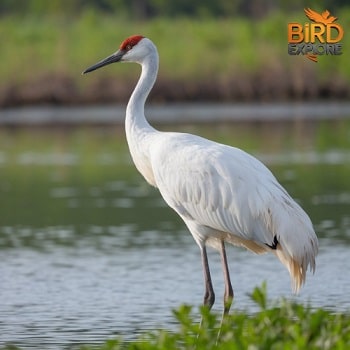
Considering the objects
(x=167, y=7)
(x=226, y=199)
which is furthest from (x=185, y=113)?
(x=167, y=7)

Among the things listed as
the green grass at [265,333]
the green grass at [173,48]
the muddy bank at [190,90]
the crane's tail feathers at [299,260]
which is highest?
the green grass at [265,333]

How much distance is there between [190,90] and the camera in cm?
3375

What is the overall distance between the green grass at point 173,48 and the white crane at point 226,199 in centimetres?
2333

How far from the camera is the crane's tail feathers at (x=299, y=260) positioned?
9281mm

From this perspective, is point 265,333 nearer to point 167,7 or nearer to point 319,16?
point 319,16

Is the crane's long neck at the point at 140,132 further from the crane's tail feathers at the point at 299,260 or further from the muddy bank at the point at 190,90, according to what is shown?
the muddy bank at the point at 190,90

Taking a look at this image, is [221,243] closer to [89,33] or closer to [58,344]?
[58,344]

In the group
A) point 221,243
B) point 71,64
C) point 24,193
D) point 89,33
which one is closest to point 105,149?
point 24,193

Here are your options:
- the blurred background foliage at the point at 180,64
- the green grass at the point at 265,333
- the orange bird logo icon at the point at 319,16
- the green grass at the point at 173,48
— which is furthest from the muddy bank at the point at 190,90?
the green grass at the point at 265,333

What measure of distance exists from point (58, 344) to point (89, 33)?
104ft

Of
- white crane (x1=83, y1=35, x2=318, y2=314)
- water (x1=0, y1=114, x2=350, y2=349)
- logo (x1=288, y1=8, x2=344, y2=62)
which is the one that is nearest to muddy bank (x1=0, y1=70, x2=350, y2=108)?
logo (x1=288, y1=8, x2=344, y2=62)

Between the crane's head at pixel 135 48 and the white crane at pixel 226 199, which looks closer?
the white crane at pixel 226 199

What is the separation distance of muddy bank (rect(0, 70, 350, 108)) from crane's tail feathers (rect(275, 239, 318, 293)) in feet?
78.3

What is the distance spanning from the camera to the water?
9969 millimetres
